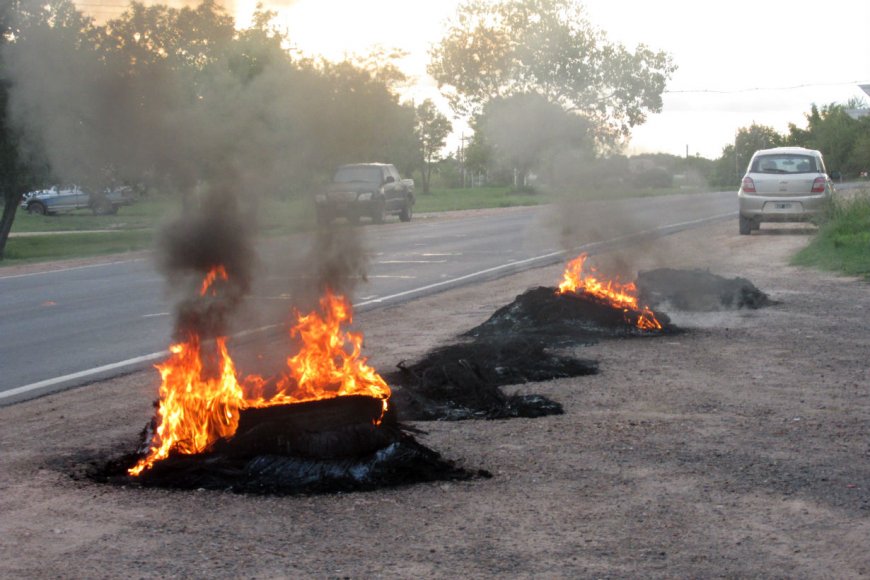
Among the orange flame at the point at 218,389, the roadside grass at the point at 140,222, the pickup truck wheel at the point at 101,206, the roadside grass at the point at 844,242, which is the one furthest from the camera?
the roadside grass at the point at 844,242

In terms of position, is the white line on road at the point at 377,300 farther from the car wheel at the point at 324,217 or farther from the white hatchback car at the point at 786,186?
the white hatchback car at the point at 786,186

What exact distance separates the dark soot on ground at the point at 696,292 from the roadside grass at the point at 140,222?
51.5 inches

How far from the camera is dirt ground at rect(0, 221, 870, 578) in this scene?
4.34m

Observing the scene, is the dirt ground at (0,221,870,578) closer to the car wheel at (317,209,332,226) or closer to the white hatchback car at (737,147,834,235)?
the car wheel at (317,209,332,226)

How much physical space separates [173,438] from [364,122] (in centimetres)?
195

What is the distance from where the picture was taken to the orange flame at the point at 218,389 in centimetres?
589

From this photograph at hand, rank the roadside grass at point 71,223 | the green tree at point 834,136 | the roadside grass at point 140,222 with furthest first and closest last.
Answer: the green tree at point 834,136 < the roadside grass at point 71,223 < the roadside grass at point 140,222

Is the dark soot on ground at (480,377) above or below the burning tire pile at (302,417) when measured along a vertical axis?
below

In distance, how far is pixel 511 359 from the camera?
28.8ft

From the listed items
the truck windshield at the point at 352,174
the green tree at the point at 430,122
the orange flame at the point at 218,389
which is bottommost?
the orange flame at the point at 218,389

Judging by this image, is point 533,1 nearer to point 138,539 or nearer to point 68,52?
point 68,52

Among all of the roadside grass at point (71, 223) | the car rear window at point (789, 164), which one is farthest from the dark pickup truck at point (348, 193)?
the car rear window at point (789, 164)

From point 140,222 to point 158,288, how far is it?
31.7 ft

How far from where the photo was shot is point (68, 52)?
4.82 m
